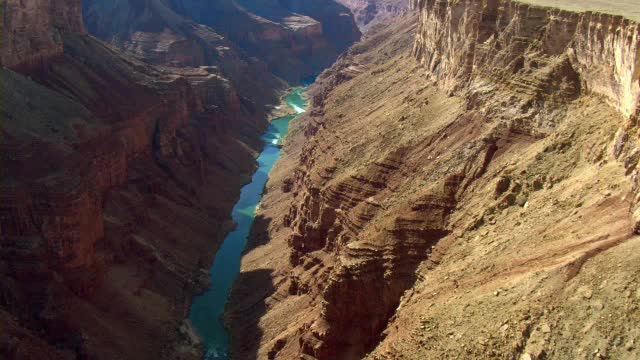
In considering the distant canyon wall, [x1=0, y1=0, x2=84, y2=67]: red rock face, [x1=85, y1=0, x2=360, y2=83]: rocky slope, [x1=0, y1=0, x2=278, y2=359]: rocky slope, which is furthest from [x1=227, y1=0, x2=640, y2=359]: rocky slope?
[x1=85, y1=0, x2=360, y2=83]: rocky slope

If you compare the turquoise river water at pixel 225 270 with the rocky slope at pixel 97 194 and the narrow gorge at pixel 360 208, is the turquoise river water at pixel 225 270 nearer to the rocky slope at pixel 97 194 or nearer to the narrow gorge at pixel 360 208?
the narrow gorge at pixel 360 208

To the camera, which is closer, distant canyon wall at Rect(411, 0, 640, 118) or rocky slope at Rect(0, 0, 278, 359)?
distant canyon wall at Rect(411, 0, 640, 118)

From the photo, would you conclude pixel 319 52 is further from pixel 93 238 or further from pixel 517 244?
pixel 517 244

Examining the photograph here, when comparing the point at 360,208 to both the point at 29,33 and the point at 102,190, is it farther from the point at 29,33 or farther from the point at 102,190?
the point at 29,33

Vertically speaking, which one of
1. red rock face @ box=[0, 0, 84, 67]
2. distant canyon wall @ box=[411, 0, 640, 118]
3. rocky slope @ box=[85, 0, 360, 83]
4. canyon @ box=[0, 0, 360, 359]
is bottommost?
rocky slope @ box=[85, 0, 360, 83]

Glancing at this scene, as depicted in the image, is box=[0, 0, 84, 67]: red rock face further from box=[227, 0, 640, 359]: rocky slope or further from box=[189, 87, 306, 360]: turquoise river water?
box=[227, 0, 640, 359]: rocky slope

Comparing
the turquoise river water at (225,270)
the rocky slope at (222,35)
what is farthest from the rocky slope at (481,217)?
the rocky slope at (222,35)
